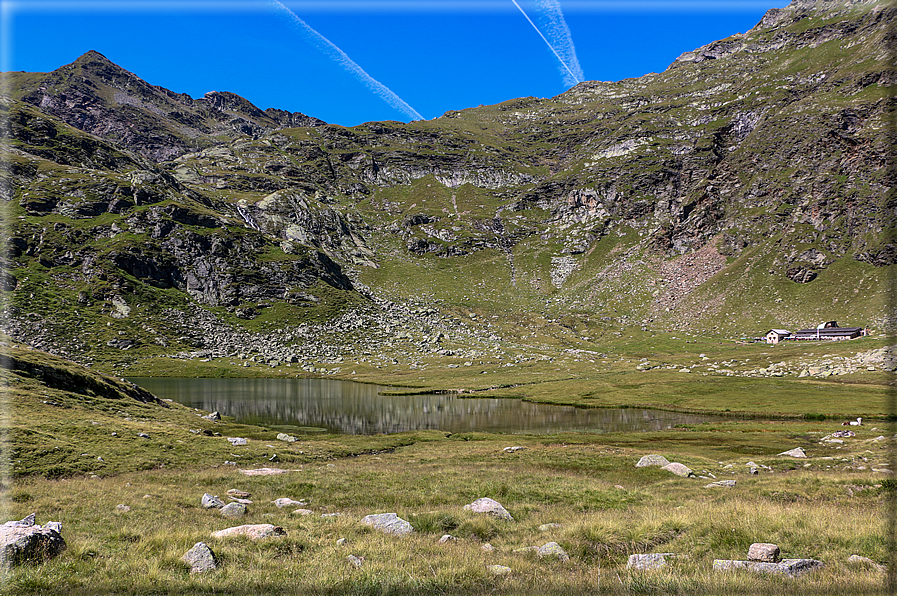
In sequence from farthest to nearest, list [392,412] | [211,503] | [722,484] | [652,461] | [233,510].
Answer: [392,412], [652,461], [722,484], [211,503], [233,510]

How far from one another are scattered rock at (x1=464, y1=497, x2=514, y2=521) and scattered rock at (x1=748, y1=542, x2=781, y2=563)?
8228 mm

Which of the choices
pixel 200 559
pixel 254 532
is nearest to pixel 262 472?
pixel 254 532

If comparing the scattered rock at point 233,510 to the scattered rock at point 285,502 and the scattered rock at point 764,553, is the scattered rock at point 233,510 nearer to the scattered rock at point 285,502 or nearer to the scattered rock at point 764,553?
the scattered rock at point 285,502

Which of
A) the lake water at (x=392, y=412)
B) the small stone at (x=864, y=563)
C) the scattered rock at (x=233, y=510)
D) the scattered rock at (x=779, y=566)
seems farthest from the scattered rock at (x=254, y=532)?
the lake water at (x=392, y=412)

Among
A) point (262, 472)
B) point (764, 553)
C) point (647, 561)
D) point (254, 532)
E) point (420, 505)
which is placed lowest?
point (262, 472)

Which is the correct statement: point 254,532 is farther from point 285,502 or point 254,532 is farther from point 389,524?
point 285,502

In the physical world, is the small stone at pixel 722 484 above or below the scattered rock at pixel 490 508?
below

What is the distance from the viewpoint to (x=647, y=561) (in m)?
9.99

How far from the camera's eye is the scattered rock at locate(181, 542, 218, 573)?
31.2 feet

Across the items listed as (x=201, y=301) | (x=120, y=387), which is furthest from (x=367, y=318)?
(x=120, y=387)

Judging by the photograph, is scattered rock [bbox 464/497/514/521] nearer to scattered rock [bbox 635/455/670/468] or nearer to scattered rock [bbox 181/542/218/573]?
scattered rock [bbox 181/542/218/573]

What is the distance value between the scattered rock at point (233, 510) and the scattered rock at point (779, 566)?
53.4 ft

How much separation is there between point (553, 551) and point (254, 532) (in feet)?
29.0

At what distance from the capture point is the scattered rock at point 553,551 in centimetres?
1098
